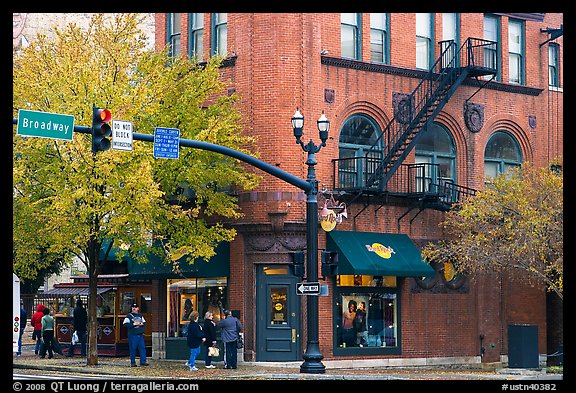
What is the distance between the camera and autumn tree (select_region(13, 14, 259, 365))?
1206 inches

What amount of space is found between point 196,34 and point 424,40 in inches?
314

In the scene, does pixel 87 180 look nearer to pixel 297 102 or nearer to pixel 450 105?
pixel 297 102

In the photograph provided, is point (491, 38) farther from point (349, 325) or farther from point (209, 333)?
point (209, 333)

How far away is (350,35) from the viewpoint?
36.3 m

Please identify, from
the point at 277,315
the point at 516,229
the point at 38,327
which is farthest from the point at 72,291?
the point at 516,229

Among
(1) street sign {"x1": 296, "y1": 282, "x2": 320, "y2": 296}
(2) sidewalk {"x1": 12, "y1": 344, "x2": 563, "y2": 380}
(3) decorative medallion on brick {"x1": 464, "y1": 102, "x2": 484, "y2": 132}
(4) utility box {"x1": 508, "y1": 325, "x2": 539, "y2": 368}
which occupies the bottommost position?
(2) sidewalk {"x1": 12, "y1": 344, "x2": 563, "y2": 380}

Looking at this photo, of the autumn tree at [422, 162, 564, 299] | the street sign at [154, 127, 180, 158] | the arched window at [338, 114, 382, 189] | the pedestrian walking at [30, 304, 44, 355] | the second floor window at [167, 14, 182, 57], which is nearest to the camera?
the street sign at [154, 127, 180, 158]

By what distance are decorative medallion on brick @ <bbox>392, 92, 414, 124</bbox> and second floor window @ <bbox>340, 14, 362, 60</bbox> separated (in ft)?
6.58

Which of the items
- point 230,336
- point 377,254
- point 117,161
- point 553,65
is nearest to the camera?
point 117,161

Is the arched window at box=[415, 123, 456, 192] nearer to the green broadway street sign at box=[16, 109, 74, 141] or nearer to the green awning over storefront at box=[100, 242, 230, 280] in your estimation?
the green awning over storefront at box=[100, 242, 230, 280]

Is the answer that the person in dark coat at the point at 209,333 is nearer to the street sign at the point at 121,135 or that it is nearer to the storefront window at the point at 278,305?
the storefront window at the point at 278,305

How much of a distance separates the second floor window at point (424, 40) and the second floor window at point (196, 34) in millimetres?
7511

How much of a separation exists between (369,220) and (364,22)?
6.65 m

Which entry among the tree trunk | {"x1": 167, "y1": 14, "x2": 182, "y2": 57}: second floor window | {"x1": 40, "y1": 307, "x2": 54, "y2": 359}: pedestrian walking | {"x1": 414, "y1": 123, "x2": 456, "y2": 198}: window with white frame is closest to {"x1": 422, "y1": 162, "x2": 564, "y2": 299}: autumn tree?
{"x1": 414, "y1": 123, "x2": 456, "y2": 198}: window with white frame
